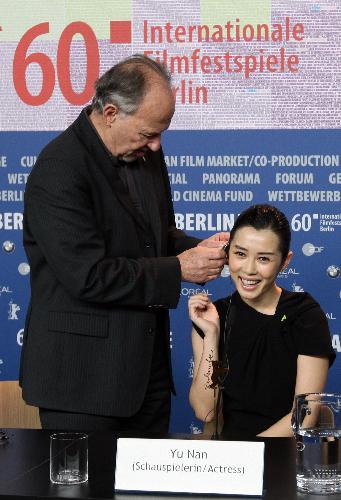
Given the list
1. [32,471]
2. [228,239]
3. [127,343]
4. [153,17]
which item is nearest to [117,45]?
[153,17]

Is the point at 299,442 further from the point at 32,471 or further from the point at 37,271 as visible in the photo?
the point at 37,271

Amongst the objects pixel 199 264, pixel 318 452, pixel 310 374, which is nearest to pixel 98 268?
pixel 199 264

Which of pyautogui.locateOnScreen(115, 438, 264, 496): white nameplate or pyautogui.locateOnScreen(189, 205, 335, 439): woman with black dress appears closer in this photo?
pyautogui.locateOnScreen(115, 438, 264, 496): white nameplate

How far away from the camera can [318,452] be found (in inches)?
68.4

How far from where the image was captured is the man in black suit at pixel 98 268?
2.54m

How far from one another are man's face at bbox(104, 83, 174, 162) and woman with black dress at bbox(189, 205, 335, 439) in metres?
0.38

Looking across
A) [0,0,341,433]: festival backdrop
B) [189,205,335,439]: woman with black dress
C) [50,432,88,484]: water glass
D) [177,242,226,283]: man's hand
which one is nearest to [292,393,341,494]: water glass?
[50,432,88,484]: water glass

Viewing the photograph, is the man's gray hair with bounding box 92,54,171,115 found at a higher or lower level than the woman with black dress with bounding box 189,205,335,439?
higher

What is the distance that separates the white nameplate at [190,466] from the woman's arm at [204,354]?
0.90m

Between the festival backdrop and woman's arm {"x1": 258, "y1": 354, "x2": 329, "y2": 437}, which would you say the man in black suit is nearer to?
woman's arm {"x1": 258, "y1": 354, "x2": 329, "y2": 437}

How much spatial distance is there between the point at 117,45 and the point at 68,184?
162 centimetres

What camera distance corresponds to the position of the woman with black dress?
8.71ft

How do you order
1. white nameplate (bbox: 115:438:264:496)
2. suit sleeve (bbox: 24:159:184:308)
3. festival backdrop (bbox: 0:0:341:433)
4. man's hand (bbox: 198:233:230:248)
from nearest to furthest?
white nameplate (bbox: 115:438:264:496) < suit sleeve (bbox: 24:159:184:308) < man's hand (bbox: 198:233:230:248) < festival backdrop (bbox: 0:0:341:433)

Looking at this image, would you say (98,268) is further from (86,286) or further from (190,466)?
(190,466)
